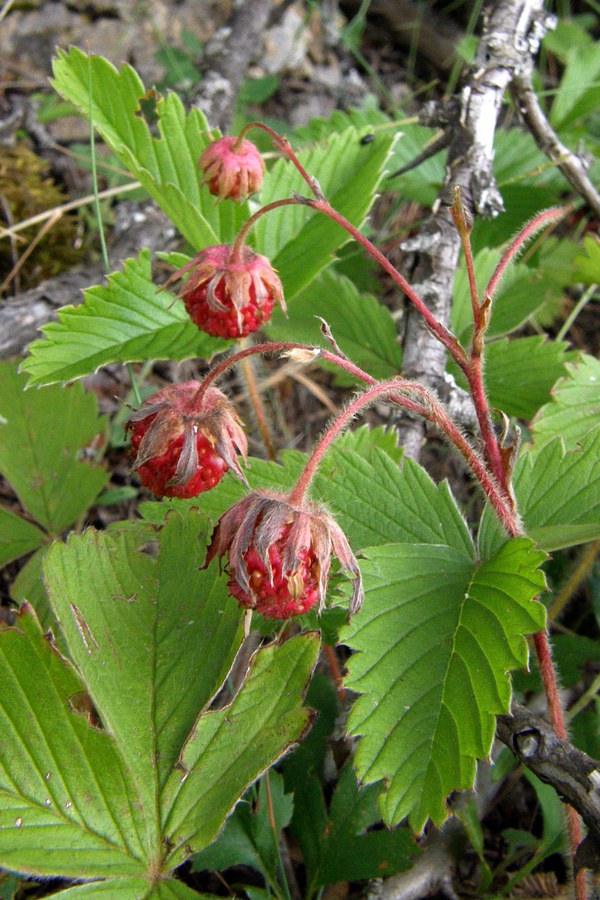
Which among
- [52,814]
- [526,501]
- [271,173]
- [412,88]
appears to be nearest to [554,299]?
[271,173]

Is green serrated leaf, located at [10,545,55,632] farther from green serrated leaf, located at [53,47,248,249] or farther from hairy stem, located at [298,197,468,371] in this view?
hairy stem, located at [298,197,468,371]

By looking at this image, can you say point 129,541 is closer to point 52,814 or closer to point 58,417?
point 52,814

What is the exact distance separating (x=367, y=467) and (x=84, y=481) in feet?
2.82

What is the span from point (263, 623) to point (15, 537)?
0.76 metres

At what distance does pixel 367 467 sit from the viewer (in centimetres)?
153

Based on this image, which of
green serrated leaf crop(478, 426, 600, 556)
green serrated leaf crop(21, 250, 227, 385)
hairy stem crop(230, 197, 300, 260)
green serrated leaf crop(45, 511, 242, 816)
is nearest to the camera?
green serrated leaf crop(45, 511, 242, 816)

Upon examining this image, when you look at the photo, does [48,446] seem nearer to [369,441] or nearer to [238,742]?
[369,441]

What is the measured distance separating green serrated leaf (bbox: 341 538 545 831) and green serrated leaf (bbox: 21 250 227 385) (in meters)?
0.77

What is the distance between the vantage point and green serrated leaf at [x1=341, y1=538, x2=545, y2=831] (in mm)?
1232

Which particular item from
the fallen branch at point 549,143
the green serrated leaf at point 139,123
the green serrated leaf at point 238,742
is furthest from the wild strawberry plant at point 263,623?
the fallen branch at point 549,143

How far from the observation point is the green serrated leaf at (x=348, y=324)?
219 cm

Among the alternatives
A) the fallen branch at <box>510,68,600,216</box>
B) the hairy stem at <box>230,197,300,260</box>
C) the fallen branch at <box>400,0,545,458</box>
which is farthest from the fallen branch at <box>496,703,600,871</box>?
the fallen branch at <box>510,68,600,216</box>

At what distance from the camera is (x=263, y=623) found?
1.57 metres

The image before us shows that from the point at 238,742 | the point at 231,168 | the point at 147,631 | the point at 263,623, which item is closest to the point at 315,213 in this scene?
the point at 231,168
